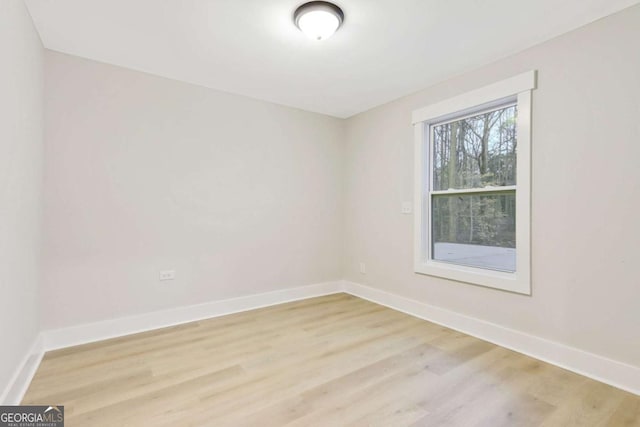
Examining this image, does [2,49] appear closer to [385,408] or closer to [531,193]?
[385,408]

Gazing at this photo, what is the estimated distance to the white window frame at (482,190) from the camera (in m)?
2.50

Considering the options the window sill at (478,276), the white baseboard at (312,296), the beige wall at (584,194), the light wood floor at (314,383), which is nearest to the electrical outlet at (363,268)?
the white baseboard at (312,296)

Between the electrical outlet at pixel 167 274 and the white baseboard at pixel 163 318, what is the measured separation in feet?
1.06

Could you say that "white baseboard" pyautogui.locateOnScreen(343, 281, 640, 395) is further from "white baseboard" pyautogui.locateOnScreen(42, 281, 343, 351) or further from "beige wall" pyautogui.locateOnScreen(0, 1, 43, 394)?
"beige wall" pyautogui.locateOnScreen(0, 1, 43, 394)

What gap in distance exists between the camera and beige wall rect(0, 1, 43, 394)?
163 centimetres

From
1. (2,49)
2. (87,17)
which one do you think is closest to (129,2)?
(87,17)

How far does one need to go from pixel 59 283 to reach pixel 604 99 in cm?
441

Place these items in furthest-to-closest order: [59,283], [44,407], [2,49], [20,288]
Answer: [59,283], [20,288], [44,407], [2,49]

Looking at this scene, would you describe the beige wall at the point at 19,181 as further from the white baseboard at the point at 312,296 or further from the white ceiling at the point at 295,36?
the white ceiling at the point at 295,36

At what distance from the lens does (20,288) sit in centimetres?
194

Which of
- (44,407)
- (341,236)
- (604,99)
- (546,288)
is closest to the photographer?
(44,407)

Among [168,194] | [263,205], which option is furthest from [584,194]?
[168,194]

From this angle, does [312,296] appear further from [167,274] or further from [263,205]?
[167,274]

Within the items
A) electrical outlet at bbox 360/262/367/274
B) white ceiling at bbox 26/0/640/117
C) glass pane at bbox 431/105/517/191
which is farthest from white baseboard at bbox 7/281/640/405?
white ceiling at bbox 26/0/640/117
